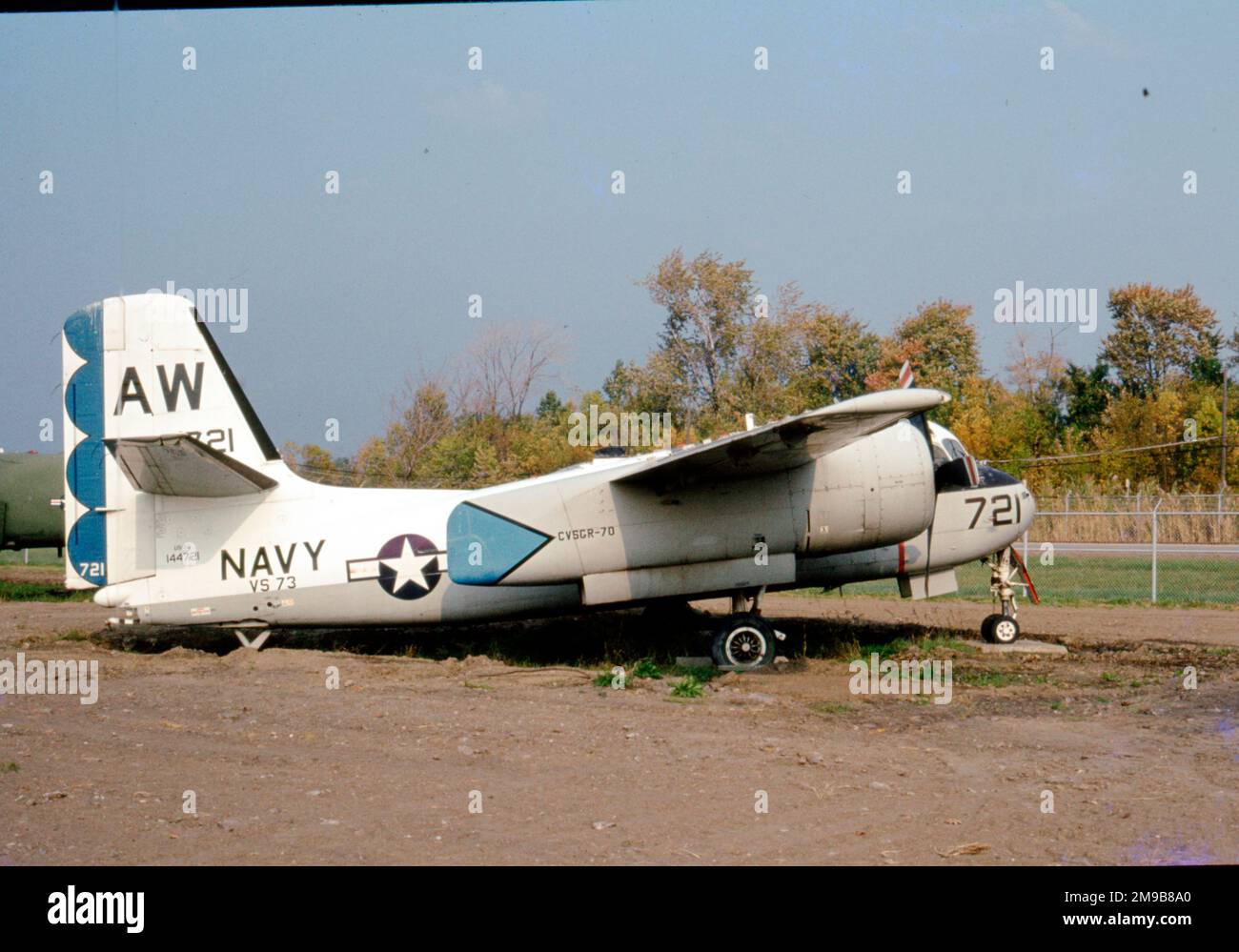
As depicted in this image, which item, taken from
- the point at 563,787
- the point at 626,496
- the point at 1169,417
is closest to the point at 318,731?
the point at 563,787

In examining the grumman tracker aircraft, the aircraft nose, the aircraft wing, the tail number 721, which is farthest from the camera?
the aircraft nose

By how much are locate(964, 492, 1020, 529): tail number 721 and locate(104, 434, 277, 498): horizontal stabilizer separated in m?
9.55

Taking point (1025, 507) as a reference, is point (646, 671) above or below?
below

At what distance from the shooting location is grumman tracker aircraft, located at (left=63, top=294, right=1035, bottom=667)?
1370cm

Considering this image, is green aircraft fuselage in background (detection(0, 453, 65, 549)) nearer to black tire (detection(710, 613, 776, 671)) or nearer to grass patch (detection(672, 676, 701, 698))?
black tire (detection(710, 613, 776, 671))

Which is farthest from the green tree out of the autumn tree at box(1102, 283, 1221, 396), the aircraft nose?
the aircraft nose

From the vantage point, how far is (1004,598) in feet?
51.5

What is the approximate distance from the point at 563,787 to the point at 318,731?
3.00 m

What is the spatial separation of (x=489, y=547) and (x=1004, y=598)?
292 inches

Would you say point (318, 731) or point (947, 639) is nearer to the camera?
point (318, 731)

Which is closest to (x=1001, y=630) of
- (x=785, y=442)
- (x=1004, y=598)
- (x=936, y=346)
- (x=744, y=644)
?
(x=1004, y=598)

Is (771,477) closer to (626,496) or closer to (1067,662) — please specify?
(626,496)

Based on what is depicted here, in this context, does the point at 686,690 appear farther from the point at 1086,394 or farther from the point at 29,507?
the point at 1086,394
